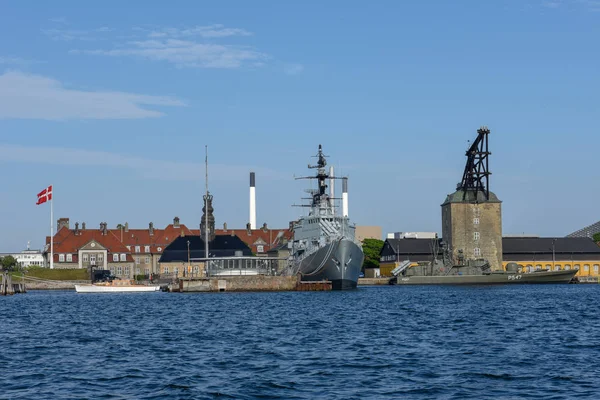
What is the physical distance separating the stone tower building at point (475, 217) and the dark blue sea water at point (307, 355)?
80260mm

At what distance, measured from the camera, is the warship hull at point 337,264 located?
88.5 metres

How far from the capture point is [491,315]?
53.0 metres

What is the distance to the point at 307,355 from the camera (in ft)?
109

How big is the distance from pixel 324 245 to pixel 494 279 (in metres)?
42.9

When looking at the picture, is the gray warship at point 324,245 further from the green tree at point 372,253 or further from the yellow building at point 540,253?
the green tree at point 372,253

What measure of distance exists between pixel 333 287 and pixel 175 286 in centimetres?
1933

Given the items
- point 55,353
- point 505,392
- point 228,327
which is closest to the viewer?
point 505,392

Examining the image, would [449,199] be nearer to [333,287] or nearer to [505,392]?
[333,287]

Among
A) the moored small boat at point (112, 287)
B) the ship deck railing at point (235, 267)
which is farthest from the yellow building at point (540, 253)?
the moored small boat at point (112, 287)

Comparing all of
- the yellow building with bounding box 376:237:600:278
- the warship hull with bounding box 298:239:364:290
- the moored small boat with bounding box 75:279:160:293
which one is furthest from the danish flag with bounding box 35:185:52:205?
the yellow building with bounding box 376:237:600:278

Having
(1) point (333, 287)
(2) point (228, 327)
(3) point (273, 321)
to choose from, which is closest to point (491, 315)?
(3) point (273, 321)

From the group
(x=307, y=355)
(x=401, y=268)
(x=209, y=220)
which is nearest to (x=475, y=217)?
(x=401, y=268)

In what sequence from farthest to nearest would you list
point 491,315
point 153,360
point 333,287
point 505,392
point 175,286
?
point 175,286 → point 333,287 → point 491,315 → point 153,360 → point 505,392

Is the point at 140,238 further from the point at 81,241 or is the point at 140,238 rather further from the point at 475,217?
the point at 475,217
